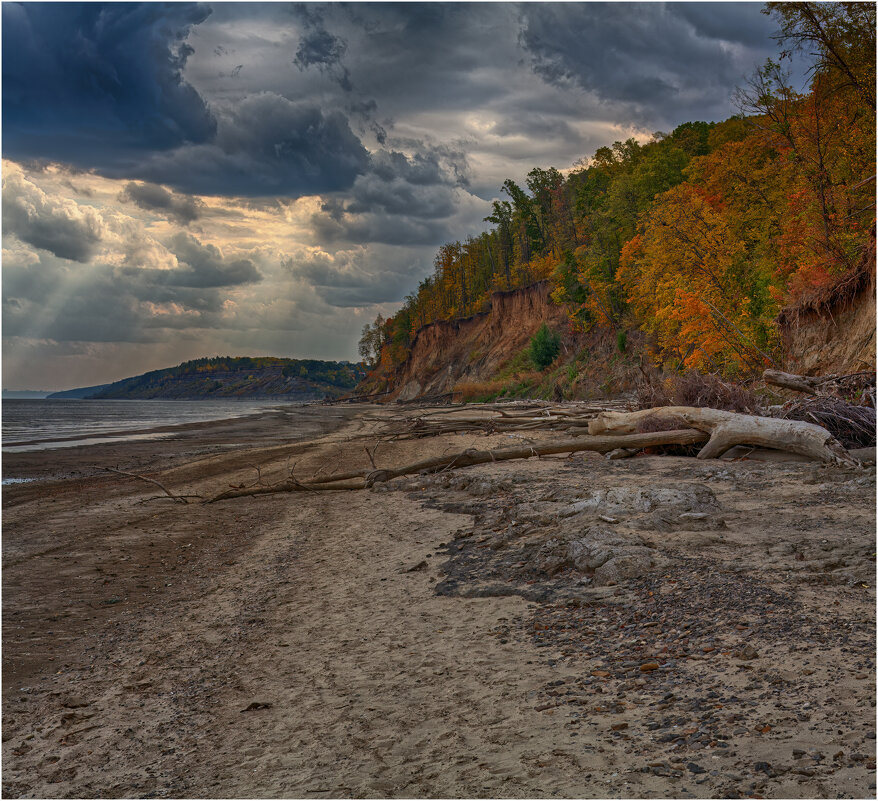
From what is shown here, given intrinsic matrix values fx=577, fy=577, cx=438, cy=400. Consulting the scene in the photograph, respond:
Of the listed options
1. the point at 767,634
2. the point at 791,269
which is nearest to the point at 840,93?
the point at 791,269

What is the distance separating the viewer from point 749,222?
32688mm

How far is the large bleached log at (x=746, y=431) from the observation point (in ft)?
35.8

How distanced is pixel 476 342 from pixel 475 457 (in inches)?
2607

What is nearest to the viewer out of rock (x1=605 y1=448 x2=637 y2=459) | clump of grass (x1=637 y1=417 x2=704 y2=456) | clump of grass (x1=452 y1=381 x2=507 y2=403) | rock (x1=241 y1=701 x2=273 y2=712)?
rock (x1=241 y1=701 x2=273 y2=712)

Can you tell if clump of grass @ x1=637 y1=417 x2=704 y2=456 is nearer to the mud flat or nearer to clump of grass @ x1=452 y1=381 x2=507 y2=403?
the mud flat

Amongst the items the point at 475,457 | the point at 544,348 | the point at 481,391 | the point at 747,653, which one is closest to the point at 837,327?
the point at 475,457

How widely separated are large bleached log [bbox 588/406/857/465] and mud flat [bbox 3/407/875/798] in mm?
1709

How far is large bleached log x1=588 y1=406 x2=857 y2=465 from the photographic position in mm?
10914

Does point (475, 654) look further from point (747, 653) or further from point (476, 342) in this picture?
point (476, 342)

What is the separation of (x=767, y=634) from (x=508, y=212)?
89.6 metres

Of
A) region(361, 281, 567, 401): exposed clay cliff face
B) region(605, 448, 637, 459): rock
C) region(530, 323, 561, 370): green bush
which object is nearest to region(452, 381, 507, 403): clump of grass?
region(530, 323, 561, 370): green bush

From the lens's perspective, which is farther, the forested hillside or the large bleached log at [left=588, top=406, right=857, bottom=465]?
the forested hillside

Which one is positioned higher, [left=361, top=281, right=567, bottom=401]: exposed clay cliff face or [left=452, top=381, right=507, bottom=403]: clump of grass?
[left=361, top=281, right=567, bottom=401]: exposed clay cliff face

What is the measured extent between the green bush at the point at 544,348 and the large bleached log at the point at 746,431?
40316mm
